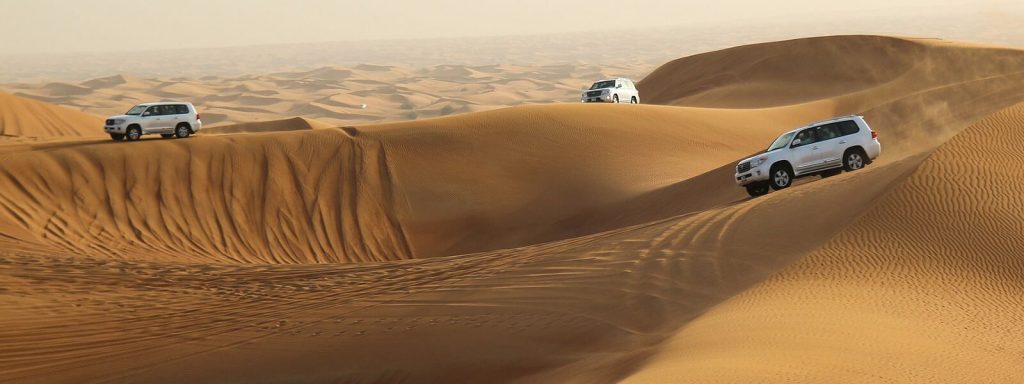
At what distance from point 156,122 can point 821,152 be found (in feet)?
68.4

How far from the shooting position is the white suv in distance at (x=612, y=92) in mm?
48750

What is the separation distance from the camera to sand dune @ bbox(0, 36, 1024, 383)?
14078 millimetres

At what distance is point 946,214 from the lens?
18250 millimetres

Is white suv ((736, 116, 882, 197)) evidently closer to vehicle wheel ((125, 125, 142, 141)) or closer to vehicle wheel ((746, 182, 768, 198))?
vehicle wheel ((746, 182, 768, 198))

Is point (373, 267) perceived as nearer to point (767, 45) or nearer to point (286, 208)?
point (286, 208)

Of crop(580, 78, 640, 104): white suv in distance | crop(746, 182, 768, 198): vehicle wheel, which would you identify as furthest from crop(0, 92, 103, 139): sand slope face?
crop(746, 182, 768, 198): vehicle wheel

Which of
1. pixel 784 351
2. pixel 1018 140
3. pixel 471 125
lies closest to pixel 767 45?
pixel 471 125

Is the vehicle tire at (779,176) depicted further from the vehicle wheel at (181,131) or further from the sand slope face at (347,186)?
the vehicle wheel at (181,131)

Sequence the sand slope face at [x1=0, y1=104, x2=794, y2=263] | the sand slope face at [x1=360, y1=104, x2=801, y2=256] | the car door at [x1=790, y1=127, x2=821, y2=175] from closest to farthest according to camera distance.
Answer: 1. the car door at [x1=790, y1=127, x2=821, y2=175]
2. the sand slope face at [x1=0, y1=104, x2=794, y2=263]
3. the sand slope face at [x1=360, y1=104, x2=801, y2=256]

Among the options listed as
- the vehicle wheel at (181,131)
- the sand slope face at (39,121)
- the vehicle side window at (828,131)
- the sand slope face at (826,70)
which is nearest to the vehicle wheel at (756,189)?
the vehicle side window at (828,131)

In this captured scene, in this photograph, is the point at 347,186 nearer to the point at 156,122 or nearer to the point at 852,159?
the point at 156,122

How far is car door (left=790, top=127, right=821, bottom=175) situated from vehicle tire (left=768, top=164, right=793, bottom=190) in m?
0.17

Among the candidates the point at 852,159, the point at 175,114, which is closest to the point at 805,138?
the point at 852,159

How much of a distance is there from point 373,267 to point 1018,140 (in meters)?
12.2
